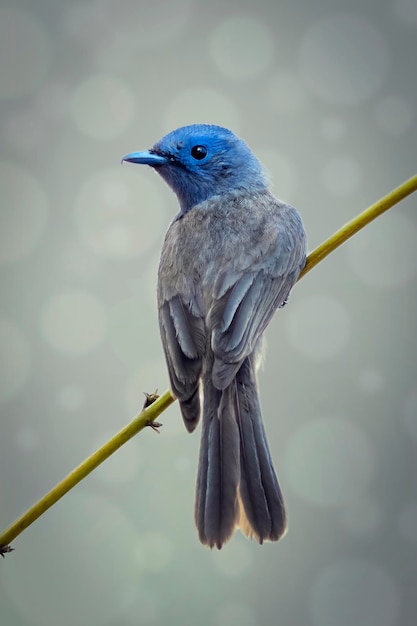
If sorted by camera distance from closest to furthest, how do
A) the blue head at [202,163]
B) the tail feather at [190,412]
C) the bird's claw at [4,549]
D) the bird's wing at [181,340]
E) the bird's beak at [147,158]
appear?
the bird's claw at [4,549] < the tail feather at [190,412] < the bird's wing at [181,340] < the bird's beak at [147,158] < the blue head at [202,163]

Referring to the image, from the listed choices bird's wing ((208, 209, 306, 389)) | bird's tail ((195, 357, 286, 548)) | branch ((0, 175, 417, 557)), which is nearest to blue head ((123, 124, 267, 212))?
bird's wing ((208, 209, 306, 389))

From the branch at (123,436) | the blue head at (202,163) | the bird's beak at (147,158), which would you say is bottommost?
the branch at (123,436)

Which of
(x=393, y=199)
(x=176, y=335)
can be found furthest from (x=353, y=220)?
(x=176, y=335)

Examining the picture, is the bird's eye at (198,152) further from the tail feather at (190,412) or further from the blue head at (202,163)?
the tail feather at (190,412)

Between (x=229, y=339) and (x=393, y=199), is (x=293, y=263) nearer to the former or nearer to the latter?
(x=229, y=339)

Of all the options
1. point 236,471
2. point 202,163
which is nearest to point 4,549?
point 236,471

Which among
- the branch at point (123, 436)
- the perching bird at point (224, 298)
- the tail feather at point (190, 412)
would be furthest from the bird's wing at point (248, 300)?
the branch at point (123, 436)

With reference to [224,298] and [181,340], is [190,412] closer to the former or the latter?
[181,340]
